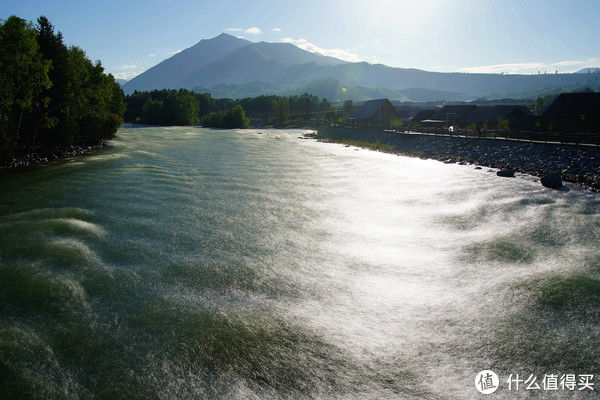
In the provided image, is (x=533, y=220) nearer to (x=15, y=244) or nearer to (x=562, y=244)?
(x=562, y=244)

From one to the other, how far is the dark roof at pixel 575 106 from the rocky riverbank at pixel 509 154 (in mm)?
14798

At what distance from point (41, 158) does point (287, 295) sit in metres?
37.3

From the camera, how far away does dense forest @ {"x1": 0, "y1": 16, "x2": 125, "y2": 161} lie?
96.4 feet

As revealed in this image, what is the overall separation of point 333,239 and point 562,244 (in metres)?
10.4

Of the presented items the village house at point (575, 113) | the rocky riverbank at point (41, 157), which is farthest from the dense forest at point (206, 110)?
the village house at point (575, 113)

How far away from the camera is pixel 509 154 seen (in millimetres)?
38875

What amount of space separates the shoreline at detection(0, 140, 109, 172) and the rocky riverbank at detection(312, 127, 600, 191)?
4290cm

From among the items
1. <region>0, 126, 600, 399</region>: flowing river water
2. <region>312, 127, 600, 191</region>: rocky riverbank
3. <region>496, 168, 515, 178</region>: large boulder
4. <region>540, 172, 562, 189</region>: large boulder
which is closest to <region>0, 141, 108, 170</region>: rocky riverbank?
<region>0, 126, 600, 399</region>: flowing river water

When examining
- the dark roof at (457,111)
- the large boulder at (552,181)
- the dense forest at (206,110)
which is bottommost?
the large boulder at (552,181)

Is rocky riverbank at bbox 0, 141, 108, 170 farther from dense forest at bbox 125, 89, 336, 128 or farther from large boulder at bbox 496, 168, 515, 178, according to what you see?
dense forest at bbox 125, 89, 336, 128

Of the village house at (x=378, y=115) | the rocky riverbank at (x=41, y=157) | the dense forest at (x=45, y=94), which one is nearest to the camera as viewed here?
the dense forest at (x=45, y=94)

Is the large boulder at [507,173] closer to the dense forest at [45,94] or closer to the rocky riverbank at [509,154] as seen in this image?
the rocky riverbank at [509,154]

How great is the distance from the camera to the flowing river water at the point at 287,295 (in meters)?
7.54

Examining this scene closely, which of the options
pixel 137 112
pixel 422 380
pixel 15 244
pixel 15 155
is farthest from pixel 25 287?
pixel 137 112
